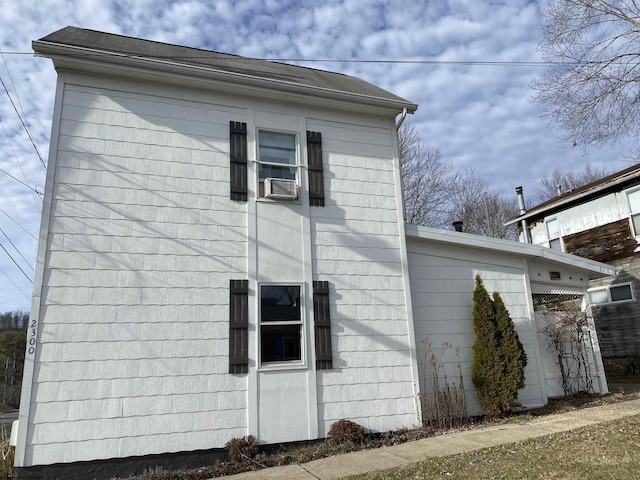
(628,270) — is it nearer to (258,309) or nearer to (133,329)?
(258,309)

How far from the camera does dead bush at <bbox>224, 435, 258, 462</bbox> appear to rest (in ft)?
19.6

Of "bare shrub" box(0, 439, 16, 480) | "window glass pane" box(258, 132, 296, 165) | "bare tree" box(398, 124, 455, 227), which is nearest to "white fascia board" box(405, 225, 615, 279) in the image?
"window glass pane" box(258, 132, 296, 165)

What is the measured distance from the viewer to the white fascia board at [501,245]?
7957 millimetres

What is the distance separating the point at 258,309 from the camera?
6.70m

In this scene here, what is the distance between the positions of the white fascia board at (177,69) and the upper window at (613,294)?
33.3 feet

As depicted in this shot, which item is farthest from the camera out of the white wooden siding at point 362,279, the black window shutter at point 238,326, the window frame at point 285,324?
the white wooden siding at point 362,279

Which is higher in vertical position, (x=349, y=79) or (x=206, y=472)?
(x=349, y=79)

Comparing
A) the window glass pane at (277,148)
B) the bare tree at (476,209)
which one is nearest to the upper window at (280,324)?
the window glass pane at (277,148)

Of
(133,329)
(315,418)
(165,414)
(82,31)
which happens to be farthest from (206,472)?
(82,31)

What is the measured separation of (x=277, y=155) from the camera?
7504 mm

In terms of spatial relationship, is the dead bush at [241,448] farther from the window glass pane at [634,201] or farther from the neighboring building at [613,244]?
the window glass pane at [634,201]

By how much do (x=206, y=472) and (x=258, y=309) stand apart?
7.28 ft

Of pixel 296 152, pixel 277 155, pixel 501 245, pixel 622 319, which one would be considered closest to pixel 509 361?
pixel 501 245

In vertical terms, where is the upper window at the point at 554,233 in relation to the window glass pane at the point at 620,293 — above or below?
above
